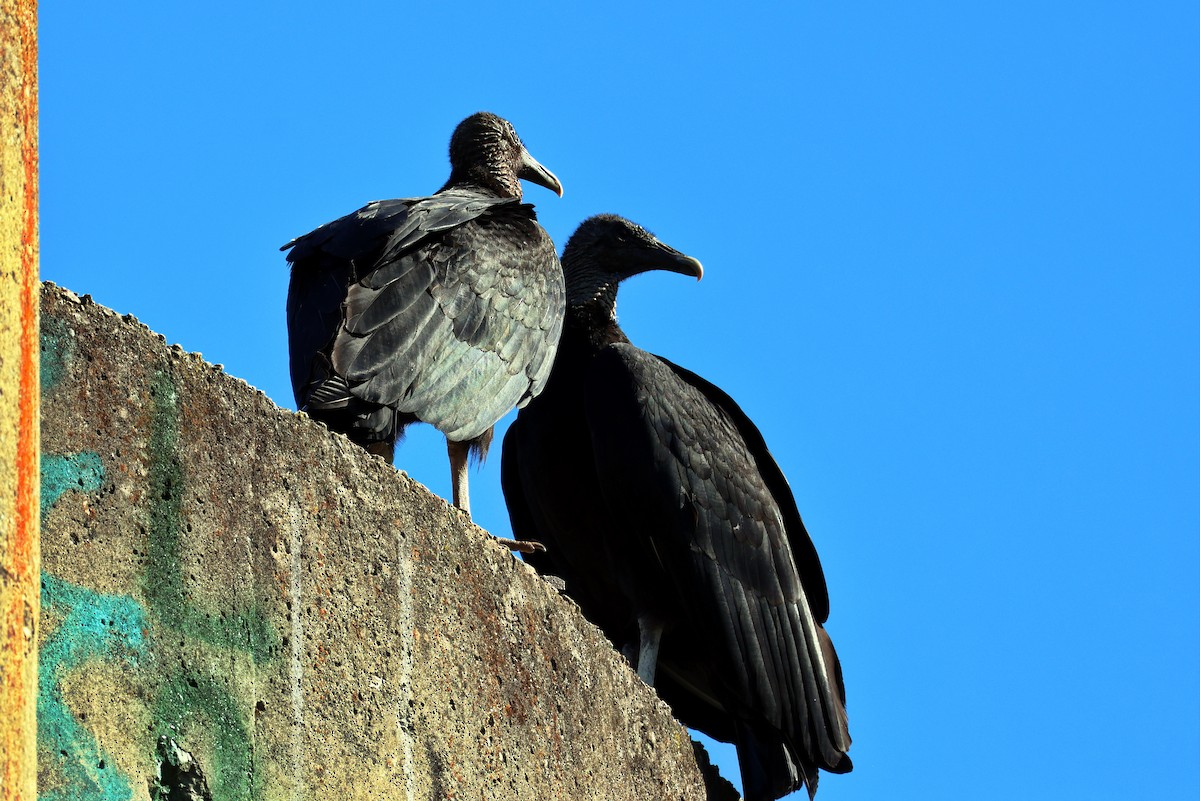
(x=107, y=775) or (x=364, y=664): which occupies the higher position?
(x=364, y=664)

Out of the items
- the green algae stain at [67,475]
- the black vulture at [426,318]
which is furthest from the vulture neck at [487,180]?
the green algae stain at [67,475]

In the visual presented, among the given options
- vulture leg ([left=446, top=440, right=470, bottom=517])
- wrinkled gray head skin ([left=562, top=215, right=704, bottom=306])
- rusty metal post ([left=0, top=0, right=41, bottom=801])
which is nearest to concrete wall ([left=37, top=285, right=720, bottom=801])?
rusty metal post ([left=0, top=0, right=41, bottom=801])

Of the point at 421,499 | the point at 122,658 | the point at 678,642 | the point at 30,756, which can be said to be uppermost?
the point at 678,642

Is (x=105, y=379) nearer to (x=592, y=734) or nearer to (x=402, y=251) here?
(x=592, y=734)

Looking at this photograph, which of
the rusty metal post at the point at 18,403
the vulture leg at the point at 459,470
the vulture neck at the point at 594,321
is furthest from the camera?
the vulture neck at the point at 594,321

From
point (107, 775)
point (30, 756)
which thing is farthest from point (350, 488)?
point (30, 756)

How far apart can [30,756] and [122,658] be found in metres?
0.89

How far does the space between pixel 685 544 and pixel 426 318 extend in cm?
135

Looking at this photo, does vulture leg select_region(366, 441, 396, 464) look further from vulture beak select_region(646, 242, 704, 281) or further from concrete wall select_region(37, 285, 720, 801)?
vulture beak select_region(646, 242, 704, 281)

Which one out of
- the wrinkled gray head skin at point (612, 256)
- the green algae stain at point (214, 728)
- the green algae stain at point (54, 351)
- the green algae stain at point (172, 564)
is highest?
the wrinkled gray head skin at point (612, 256)

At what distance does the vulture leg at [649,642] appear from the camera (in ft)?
21.7

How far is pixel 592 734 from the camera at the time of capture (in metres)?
4.88

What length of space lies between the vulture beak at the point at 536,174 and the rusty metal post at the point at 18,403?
5197 mm

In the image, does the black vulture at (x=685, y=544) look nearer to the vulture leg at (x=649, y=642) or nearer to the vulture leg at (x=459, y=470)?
the vulture leg at (x=649, y=642)
